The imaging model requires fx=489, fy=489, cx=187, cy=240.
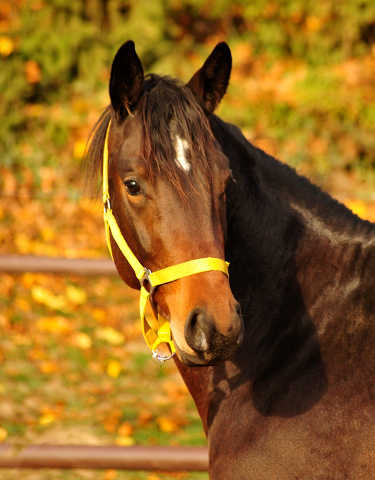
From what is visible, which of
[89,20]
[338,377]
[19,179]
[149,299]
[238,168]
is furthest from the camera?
[89,20]

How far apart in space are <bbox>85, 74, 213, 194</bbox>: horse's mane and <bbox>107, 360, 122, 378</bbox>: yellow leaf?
3208 millimetres

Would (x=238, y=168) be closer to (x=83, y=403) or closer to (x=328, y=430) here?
(x=328, y=430)

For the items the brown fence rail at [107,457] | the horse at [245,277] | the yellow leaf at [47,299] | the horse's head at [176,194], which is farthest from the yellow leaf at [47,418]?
the horse's head at [176,194]

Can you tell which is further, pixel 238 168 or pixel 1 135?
pixel 1 135

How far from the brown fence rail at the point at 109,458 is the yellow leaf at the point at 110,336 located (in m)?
2.28

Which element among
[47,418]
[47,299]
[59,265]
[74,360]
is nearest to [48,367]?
[74,360]

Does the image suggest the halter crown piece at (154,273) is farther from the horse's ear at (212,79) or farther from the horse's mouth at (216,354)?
the horse's ear at (212,79)

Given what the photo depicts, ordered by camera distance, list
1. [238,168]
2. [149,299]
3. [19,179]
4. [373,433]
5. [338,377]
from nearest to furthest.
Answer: [373,433], [338,377], [149,299], [238,168], [19,179]

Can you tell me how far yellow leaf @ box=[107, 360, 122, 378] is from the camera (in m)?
4.49

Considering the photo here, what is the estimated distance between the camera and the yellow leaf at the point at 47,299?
535cm

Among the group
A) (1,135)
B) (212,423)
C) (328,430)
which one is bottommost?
(1,135)

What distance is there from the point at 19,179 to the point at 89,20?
267cm

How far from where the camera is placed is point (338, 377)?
1.69m

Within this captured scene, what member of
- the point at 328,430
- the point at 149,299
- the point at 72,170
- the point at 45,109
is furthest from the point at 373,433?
the point at 45,109
